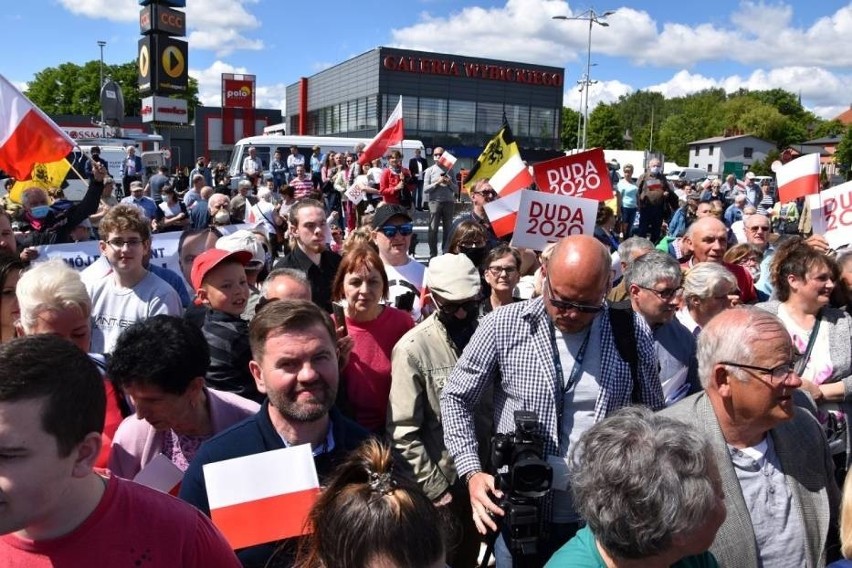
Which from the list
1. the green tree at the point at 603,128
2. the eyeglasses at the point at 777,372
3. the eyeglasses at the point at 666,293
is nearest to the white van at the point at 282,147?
the eyeglasses at the point at 666,293

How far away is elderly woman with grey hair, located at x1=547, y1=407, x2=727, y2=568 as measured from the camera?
6.06 ft

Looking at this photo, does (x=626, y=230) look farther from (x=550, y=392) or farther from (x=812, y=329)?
(x=550, y=392)

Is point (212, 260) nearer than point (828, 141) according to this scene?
Yes

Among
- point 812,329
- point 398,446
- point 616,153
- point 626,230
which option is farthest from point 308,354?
point 616,153

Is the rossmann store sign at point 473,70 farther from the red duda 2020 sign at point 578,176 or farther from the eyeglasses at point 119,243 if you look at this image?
the eyeglasses at point 119,243

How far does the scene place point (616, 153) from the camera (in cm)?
5259

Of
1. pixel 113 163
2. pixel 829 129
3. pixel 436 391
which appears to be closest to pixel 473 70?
pixel 113 163

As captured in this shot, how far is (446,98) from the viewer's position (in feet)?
160

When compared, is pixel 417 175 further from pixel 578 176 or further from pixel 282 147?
pixel 578 176

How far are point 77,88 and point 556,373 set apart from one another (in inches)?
3638

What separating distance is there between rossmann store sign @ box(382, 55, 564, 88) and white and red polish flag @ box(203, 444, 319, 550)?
46240 millimetres

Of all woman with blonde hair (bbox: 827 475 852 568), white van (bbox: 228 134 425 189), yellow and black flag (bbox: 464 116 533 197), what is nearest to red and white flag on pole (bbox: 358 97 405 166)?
yellow and black flag (bbox: 464 116 533 197)

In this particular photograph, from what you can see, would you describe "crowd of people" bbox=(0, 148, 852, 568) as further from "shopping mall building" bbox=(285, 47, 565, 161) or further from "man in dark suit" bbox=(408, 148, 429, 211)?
"shopping mall building" bbox=(285, 47, 565, 161)

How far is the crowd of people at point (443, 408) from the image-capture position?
1.56 meters
